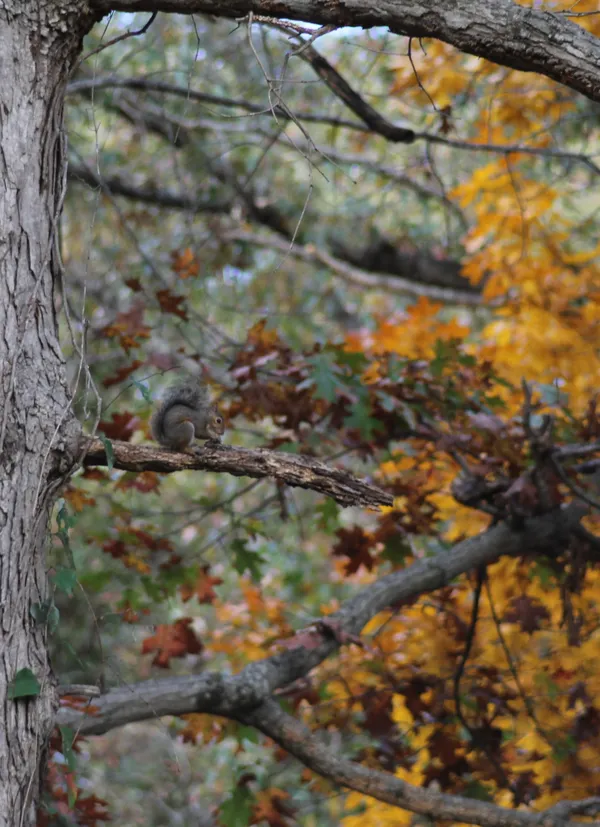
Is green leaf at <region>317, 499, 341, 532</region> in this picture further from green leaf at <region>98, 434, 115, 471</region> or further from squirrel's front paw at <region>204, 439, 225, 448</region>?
green leaf at <region>98, 434, 115, 471</region>

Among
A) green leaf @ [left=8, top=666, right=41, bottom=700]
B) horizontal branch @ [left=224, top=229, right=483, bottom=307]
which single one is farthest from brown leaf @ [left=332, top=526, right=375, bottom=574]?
horizontal branch @ [left=224, top=229, right=483, bottom=307]

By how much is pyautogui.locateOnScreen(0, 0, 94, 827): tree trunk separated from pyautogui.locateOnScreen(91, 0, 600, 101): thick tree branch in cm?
40

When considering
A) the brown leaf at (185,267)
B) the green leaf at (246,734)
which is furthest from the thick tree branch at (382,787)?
the brown leaf at (185,267)

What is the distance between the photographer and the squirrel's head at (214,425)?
6.41 ft

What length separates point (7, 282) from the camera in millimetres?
A: 1657

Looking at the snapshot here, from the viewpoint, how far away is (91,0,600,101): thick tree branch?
1.63 m

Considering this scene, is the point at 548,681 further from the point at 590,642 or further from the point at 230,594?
the point at 230,594

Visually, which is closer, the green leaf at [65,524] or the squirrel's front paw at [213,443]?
the green leaf at [65,524]

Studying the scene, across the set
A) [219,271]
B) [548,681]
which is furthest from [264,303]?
[548,681]

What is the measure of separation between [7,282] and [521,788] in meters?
2.14

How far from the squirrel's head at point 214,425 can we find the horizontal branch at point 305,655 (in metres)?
0.59

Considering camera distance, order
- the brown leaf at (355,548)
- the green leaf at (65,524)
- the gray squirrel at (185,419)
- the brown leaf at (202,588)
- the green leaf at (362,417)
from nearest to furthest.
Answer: the green leaf at (65,524)
the gray squirrel at (185,419)
the green leaf at (362,417)
the brown leaf at (355,548)
the brown leaf at (202,588)

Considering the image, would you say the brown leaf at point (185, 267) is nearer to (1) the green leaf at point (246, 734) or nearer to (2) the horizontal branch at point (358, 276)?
(1) the green leaf at point (246, 734)

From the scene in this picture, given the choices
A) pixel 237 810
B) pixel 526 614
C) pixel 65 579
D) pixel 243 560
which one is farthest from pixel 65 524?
pixel 526 614
